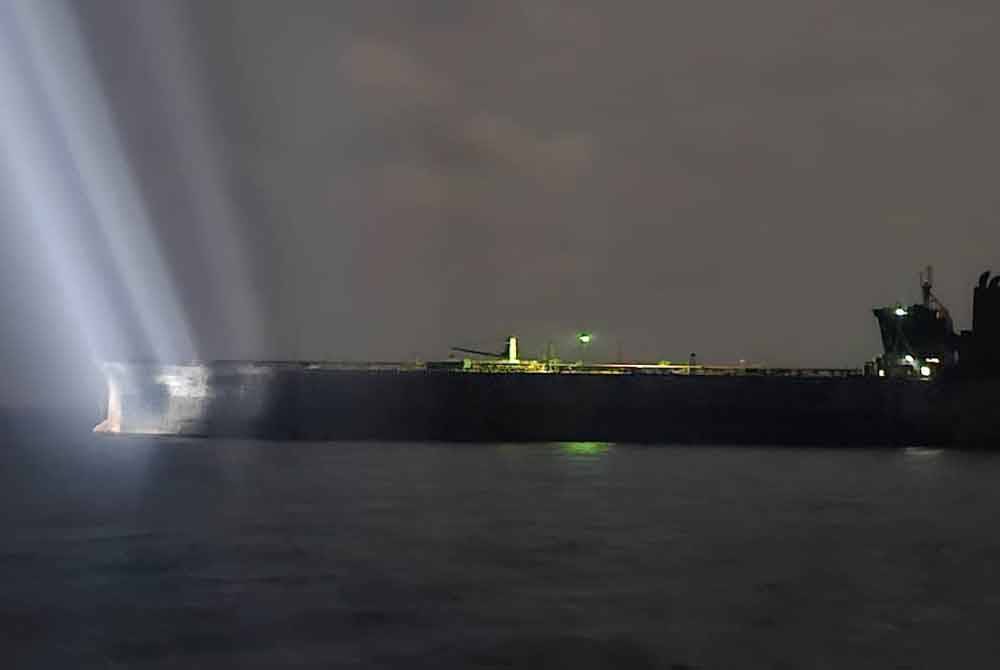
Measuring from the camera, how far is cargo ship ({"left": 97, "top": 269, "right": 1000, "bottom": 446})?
63.2m

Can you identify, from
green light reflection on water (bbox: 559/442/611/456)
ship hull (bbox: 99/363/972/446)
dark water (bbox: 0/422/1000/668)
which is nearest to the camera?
dark water (bbox: 0/422/1000/668)

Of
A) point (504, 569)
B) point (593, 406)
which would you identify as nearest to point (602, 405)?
point (593, 406)

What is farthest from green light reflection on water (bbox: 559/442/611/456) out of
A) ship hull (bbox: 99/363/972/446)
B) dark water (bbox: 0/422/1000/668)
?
dark water (bbox: 0/422/1000/668)

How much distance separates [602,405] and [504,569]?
39.0 m

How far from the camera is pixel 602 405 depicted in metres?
63.8

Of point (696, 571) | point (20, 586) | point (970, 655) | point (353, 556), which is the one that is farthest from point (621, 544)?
point (20, 586)

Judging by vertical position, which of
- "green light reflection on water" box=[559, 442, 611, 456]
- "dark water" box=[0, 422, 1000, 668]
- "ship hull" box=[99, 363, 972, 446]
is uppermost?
"ship hull" box=[99, 363, 972, 446]

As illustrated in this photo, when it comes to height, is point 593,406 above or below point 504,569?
above

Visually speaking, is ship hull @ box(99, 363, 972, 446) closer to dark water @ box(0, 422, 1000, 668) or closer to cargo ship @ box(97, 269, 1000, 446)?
cargo ship @ box(97, 269, 1000, 446)

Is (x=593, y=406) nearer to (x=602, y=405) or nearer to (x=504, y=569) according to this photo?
(x=602, y=405)

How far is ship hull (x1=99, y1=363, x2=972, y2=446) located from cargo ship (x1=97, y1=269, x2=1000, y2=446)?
56mm

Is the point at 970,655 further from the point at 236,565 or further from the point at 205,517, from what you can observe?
the point at 205,517

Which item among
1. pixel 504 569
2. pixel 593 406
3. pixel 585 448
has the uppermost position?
pixel 593 406

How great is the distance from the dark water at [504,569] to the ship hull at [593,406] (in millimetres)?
14557
